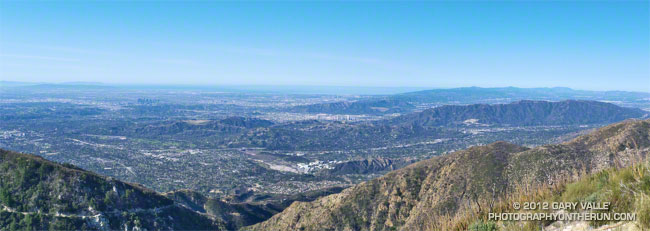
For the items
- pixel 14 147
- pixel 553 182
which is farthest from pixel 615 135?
pixel 14 147

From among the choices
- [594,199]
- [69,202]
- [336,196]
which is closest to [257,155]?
[336,196]

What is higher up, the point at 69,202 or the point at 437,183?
the point at 437,183

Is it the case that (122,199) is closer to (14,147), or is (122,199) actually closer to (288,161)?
(288,161)

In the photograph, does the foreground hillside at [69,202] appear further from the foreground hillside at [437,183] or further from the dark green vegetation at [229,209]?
the foreground hillside at [437,183]

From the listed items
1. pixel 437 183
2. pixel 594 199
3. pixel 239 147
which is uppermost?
pixel 594 199

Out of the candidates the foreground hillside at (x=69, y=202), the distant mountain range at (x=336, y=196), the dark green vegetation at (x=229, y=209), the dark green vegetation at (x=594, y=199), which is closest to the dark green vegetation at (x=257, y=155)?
the dark green vegetation at (x=229, y=209)

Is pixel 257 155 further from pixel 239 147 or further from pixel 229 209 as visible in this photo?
pixel 229 209
